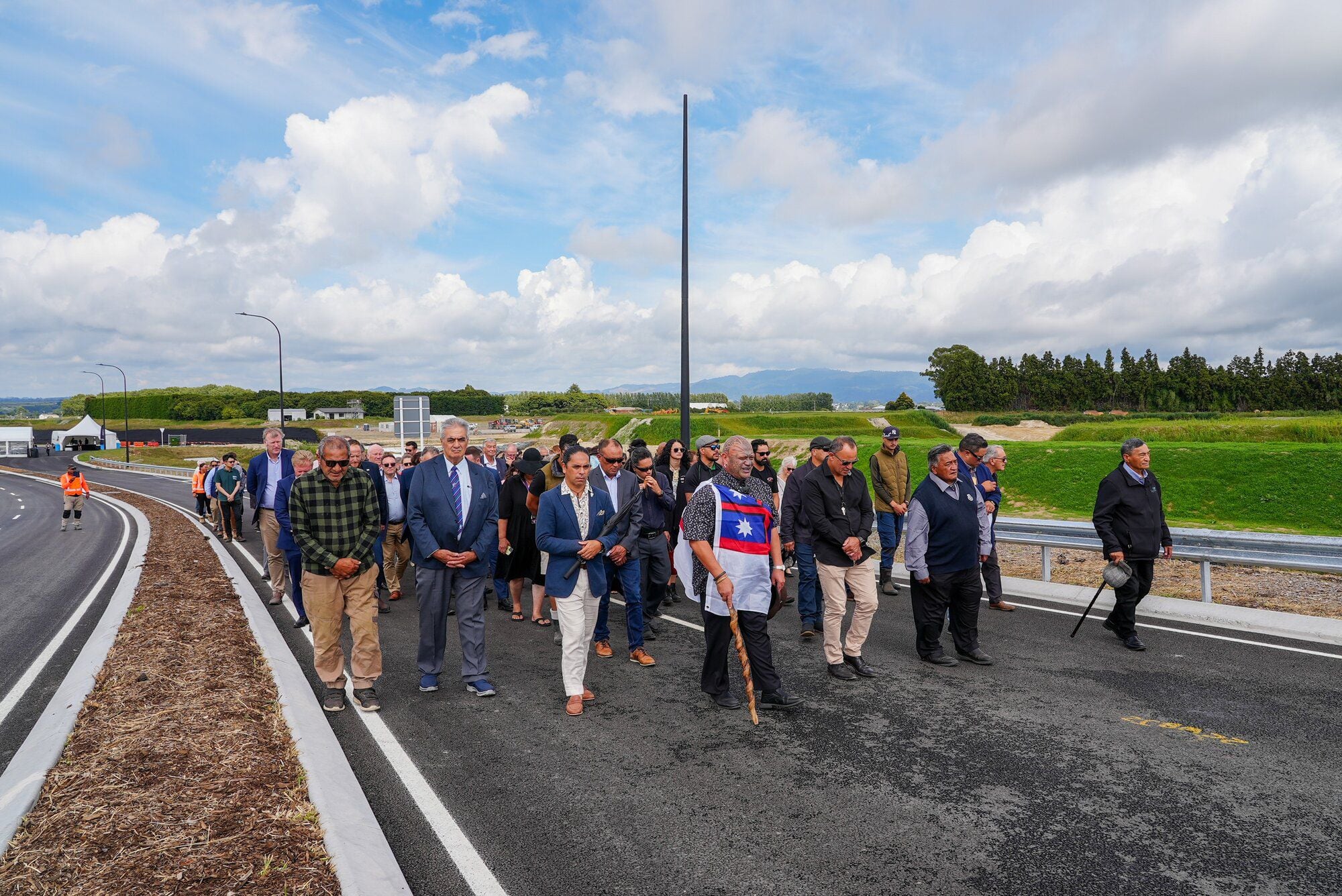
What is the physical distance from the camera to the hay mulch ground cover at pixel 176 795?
10.1 feet

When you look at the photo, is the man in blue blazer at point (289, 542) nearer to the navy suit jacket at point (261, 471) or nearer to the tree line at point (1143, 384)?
the navy suit jacket at point (261, 471)

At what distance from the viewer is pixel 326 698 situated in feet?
18.7

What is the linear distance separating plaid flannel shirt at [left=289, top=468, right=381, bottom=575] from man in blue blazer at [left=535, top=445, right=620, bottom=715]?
4.35ft

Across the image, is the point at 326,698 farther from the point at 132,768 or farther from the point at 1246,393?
the point at 1246,393

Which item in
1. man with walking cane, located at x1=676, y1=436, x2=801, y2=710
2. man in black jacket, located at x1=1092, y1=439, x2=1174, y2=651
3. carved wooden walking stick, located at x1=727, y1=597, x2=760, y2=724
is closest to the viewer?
carved wooden walking stick, located at x1=727, y1=597, x2=760, y2=724

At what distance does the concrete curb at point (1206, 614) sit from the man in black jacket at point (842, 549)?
11.5 ft

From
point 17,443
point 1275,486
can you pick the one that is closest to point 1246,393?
point 1275,486

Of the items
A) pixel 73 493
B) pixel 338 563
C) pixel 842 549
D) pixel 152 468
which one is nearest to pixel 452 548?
pixel 338 563

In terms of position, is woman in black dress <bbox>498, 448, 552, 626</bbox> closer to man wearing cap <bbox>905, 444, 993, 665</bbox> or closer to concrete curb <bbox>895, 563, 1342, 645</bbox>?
man wearing cap <bbox>905, 444, 993, 665</bbox>

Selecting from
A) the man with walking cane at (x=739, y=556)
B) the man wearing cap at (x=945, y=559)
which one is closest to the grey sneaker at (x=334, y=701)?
the man with walking cane at (x=739, y=556)

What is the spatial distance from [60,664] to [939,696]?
763 cm

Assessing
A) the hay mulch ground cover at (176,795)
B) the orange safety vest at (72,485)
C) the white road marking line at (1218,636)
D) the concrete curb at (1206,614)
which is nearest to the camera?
the hay mulch ground cover at (176,795)

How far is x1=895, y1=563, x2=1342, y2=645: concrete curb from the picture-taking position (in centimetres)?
710

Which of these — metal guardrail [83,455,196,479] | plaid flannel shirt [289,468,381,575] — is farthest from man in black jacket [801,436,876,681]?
metal guardrail [83,455,196,479]
